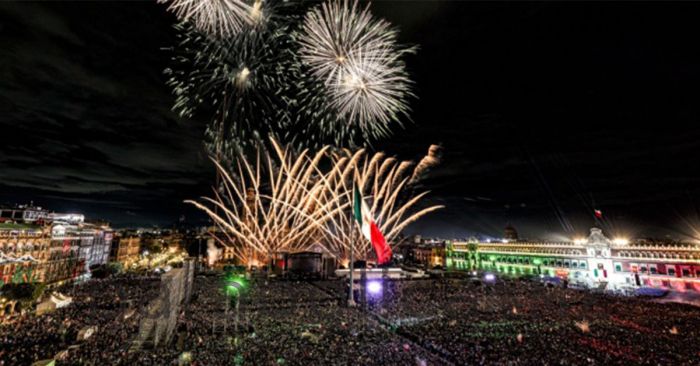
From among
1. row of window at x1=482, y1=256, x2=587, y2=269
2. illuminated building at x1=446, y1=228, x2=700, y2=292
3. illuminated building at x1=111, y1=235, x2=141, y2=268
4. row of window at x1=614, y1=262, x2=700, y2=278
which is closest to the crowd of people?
row of window at x1=614, y1=262, x2=700, y2=278

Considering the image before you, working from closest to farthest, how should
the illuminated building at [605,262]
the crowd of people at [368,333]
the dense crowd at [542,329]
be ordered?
the crowd of people at [368,333] → the dense crowd at [542,329] → the illuminated building at [605,262]

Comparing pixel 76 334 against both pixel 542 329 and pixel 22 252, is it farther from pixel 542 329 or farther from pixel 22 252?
pixel 22 252

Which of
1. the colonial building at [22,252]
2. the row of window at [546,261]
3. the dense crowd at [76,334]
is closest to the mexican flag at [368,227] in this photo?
the dense crowd at [76,334]

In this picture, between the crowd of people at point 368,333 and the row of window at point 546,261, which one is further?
the row of window at point 546,261

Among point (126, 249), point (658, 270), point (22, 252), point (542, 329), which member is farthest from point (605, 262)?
point (126, 249)

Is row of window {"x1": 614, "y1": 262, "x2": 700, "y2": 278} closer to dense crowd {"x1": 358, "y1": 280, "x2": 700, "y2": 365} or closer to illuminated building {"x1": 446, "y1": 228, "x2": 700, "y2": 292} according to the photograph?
illuminated building {"x1": 446, "y1": 228, "x2": 700, "y2": 292}

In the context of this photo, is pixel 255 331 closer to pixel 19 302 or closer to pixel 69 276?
pixel 19 302

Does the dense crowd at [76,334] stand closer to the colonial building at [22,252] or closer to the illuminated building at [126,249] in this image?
the colonial building at [22,252]
